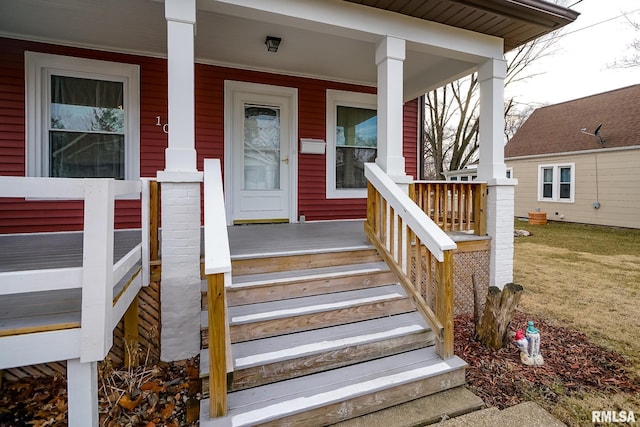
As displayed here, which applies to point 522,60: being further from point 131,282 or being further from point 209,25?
point 131,282

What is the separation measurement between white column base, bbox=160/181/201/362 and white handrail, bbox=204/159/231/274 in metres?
0.35

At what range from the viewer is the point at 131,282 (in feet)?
8.00

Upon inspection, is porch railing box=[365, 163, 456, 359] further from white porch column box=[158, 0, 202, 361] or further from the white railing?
the white railing

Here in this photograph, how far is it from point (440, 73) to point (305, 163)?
2.42 meters

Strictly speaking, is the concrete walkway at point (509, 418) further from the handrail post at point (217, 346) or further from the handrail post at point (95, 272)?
the handrail post at point (95, 272)

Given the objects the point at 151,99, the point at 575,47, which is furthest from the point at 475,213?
the point at 575,47

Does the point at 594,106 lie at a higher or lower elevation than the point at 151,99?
higher

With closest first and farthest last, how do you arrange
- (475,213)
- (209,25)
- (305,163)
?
(209,25)
(475,213)
(305,163)

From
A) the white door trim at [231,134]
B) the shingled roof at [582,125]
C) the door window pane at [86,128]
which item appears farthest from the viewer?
the shingled roof at [582,125]

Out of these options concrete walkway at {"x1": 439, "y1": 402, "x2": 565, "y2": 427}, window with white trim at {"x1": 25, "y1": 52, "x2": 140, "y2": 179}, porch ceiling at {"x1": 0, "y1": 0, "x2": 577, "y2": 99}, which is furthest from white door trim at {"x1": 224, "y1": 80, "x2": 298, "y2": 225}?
concrete walkway at {"x1": 439, "y1": 402, "x2": 565, "y2": 427}

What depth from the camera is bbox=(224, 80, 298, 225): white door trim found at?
4914 millimetres

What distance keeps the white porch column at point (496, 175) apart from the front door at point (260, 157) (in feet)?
9.15

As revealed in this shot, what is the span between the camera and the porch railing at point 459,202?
3.99 meters

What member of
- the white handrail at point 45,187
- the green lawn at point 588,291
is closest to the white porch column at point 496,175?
the green lawn at point 588,291
